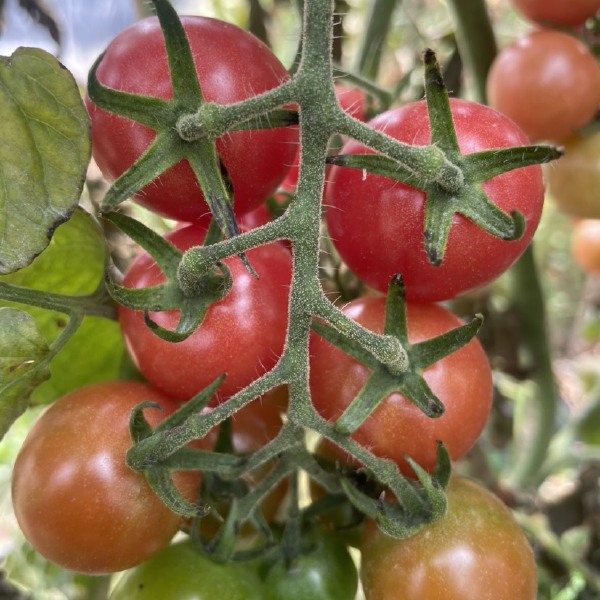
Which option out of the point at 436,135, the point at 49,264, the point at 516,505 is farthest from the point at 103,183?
the point at 516,505

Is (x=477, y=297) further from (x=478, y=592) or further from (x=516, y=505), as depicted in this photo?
(x=478, y=592)

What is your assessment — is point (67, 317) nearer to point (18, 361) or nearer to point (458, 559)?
point (18, 361)

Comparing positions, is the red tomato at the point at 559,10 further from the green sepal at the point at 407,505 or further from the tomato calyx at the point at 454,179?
the green sepal at the point at 407,505

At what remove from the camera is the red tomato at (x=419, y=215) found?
50cm

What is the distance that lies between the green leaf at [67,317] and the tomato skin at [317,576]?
242 millimetres

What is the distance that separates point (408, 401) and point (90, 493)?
0.24m

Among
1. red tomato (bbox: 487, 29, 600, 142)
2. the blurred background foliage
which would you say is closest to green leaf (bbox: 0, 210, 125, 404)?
the blurred background foliage

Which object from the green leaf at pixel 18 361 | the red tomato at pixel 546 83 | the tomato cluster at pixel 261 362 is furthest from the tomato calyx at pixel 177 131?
the red tomato at pixel 546 83

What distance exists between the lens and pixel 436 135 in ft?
1.48

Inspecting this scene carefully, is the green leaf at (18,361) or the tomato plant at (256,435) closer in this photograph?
the green leaf at (18,361)

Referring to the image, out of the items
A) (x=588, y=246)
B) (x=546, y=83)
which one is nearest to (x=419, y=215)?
(x=546, y=83)

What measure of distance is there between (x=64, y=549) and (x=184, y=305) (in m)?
0.21

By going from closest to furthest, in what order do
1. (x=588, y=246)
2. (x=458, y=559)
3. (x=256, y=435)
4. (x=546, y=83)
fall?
(x=458, y=559) < (x=256, y=435) < (x=546, y=83) < (x=588, y=246)

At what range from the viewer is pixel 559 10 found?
2.77 ft
